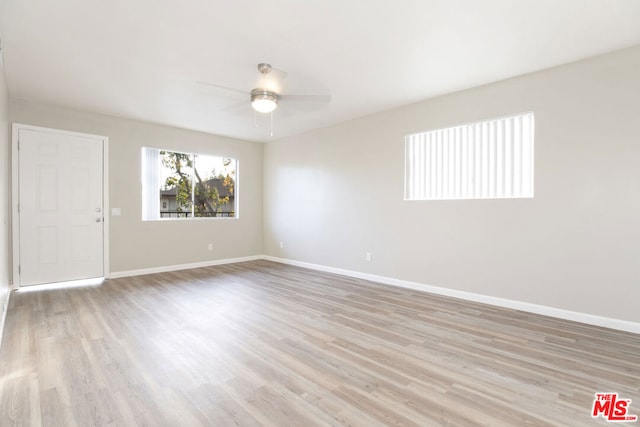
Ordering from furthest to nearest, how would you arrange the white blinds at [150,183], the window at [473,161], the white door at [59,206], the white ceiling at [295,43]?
the white blinds at [150,183], the white door at [59,206], the window at [473,161], the white ceiling at [295,43]

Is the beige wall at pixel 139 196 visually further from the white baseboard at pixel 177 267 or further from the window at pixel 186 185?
the window at pixel 186 185

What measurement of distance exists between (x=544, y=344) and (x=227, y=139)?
6.11m

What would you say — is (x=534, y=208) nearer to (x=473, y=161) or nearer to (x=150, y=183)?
(x=473, y=161)

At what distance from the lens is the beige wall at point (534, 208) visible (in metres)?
3.01

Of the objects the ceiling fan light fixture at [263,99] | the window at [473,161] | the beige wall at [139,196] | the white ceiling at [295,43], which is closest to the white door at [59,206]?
the beige wall at [139,196]

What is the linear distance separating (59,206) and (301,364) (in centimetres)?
459

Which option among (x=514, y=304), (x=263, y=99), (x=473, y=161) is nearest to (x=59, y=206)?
(x=263, y=99)

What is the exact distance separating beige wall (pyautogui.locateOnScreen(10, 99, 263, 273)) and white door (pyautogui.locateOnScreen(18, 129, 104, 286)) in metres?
Result: 0.20

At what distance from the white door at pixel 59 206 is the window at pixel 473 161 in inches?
195

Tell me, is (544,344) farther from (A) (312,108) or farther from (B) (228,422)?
(A) (312,108)

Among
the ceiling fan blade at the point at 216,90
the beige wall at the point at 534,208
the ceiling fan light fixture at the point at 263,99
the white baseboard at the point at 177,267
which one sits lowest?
the white baseboard at the point at 177,267

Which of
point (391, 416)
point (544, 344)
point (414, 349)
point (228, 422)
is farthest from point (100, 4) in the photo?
point (544, 344)

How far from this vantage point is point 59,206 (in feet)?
15.3

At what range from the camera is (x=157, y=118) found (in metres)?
5.20
